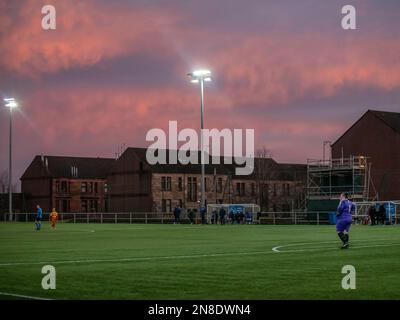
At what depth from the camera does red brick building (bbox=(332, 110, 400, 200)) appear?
8350cm

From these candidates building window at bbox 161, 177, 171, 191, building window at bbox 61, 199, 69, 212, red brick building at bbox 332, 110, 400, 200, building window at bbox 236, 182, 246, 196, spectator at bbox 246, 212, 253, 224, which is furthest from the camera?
building window at bbox 61, 199, 69, 212

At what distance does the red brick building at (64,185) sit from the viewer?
4894 inches

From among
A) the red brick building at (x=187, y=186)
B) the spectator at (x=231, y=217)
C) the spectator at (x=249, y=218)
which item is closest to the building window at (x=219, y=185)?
the red brick building at (x=187, y=186)

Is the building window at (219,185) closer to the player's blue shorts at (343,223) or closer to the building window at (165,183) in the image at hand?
the building window at (165,183)

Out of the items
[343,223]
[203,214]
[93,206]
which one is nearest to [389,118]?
[203,214]

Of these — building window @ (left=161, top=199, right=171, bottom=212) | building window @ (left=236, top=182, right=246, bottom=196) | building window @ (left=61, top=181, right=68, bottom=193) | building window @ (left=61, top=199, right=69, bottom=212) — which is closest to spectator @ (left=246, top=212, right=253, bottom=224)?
building window @ (left=161, top=199, right=171, bottom=212)

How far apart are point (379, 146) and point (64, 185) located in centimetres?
5818

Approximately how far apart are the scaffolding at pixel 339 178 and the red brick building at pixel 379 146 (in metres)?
1.58

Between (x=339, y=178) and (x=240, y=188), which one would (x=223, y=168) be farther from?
(x=339, y=178)

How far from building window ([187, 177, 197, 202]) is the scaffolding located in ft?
108

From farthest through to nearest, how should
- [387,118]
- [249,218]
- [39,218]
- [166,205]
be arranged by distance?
[166,205] → [387,118] → [249,218] → [39,218]

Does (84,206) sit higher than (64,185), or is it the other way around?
(64,185)

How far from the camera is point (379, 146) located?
8525 centimetres

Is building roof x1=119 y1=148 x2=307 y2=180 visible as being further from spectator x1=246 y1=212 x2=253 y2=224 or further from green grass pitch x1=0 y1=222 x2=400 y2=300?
green grass pitch x1=0 y1=222 x2=400 y2=300
